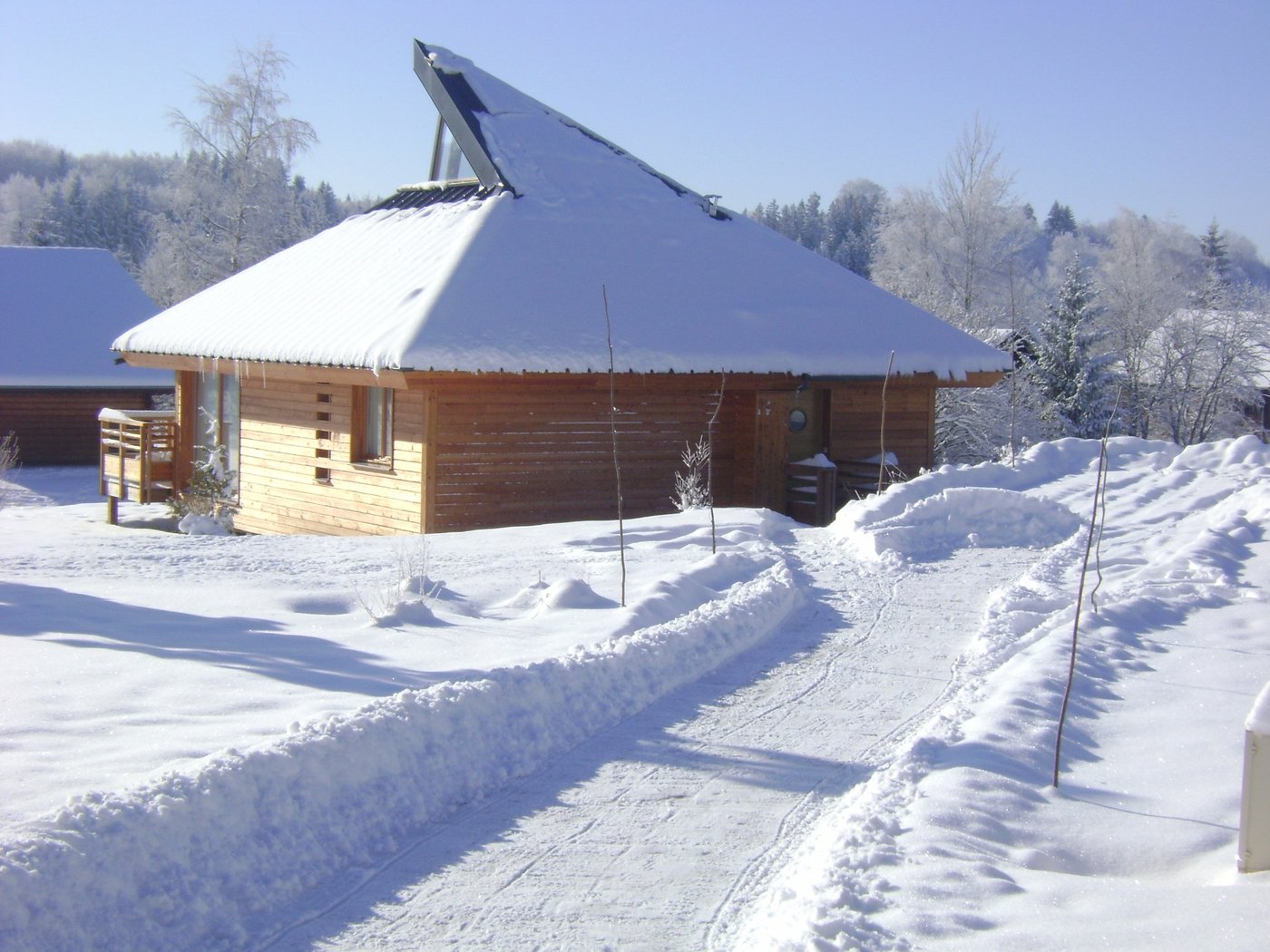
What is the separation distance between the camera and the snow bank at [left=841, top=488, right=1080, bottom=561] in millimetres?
11906

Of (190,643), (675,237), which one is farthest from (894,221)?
(190,643)

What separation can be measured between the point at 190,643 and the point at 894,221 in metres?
43.2

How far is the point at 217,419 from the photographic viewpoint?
1888 centimetres

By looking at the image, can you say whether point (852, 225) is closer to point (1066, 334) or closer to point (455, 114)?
point (1066, 334)

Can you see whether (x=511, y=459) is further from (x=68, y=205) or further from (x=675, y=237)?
(x=68, y=205)

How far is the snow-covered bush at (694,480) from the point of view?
14562mm

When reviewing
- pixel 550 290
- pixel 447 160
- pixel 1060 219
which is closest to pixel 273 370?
pixel 550 290

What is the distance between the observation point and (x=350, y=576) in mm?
10344

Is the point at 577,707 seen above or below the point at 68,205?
below

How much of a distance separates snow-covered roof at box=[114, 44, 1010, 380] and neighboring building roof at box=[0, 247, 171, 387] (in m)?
10.9

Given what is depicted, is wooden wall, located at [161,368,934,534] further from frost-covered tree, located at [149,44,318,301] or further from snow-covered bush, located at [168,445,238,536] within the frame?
frost-covered tree, located at [149,44,318,301]

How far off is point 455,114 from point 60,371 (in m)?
15.6

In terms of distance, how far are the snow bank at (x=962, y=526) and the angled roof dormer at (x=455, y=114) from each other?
8.59 metres

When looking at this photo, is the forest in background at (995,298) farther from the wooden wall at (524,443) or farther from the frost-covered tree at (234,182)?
the wooden wall at (524,443)
